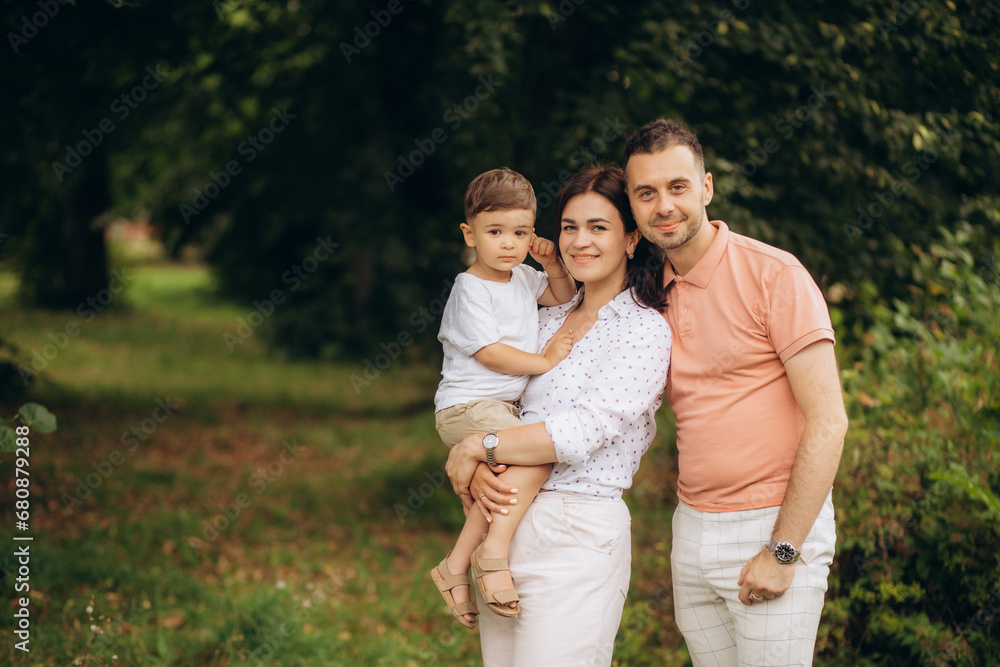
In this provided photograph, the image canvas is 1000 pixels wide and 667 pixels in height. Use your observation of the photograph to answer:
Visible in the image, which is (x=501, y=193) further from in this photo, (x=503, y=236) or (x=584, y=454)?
(x=584, y=454)

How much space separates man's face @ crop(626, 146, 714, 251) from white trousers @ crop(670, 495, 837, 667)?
Answer: 87cm

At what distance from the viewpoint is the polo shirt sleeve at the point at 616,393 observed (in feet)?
7.62

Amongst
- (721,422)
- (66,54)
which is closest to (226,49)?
(66,54)

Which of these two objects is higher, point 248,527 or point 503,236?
point 503,236

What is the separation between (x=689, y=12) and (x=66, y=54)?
4.18 meters

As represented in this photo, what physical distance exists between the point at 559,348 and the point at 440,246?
4.75 meters

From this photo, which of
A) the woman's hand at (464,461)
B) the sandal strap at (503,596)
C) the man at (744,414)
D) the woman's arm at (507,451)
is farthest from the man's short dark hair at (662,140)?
the sandal strap at (503,596)

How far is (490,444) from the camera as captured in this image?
96.2 inches

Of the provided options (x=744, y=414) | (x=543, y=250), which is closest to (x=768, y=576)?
(x=744, y=414)

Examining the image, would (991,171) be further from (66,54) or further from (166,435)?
(166,435)

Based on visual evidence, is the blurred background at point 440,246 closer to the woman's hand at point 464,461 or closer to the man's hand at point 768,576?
the man's hand at point 768,576

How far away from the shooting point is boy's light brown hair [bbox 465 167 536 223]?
2668 mm

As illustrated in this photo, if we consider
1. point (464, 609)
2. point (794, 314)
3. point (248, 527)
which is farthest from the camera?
point (248, 527)

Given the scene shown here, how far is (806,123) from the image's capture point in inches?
171
